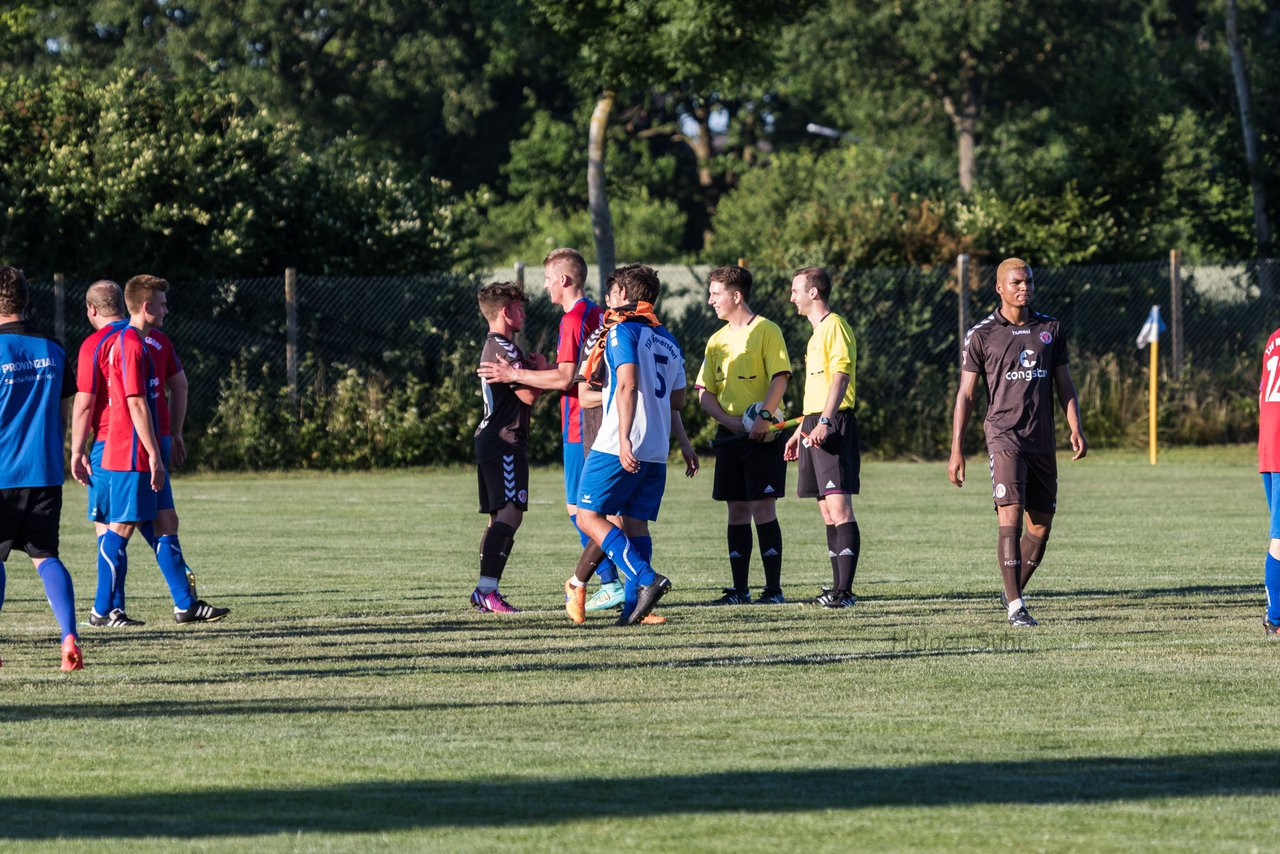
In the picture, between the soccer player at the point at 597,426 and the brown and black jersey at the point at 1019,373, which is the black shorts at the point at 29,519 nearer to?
the soccer player at the point at 597,426

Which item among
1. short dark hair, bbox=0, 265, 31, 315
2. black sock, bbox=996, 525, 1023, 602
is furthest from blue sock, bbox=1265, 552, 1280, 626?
short dark hair, bbox=0, 265, 31, 315

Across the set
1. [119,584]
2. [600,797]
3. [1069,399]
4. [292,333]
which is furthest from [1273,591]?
[292,333]

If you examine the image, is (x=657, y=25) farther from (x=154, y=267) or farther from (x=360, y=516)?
(x=360, y=516)

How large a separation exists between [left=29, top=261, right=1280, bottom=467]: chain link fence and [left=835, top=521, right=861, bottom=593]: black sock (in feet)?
45.8

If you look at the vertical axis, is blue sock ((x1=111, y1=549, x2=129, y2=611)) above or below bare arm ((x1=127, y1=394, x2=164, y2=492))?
below

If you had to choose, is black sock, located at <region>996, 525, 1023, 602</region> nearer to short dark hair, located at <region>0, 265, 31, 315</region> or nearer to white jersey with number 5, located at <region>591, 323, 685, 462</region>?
white jersey with number 5, located at <region>591, 323, 685, 462</region>

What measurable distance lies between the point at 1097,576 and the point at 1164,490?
329 inches

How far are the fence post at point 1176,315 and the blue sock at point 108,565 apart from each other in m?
19.6

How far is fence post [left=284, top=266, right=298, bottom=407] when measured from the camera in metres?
24.6

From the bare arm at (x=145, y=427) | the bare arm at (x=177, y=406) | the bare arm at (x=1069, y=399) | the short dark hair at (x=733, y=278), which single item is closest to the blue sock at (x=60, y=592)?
the bare arm at (x=145, y=427)

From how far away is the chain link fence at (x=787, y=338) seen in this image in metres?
24.7

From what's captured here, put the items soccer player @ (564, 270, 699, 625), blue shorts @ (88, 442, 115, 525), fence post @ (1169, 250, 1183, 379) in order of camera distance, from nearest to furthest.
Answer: soccer player @ (564, 270, 699, 625) → blue shorts @ (88, 442, 115, 525) → fence post @ (1169, 250, 1183, 379)

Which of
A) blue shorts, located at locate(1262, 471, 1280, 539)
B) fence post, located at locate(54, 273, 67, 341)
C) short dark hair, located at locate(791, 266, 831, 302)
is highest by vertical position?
fence post, located at locate(54, 273, 67, 341)

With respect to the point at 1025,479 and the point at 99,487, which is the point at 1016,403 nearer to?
the point at 1025,479
